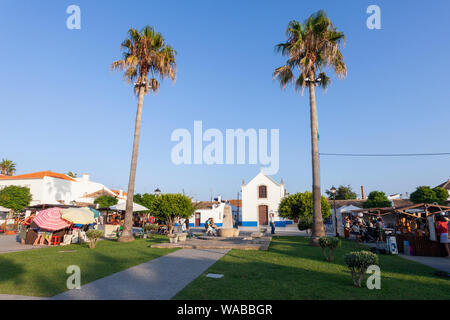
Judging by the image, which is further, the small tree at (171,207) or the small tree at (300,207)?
the small tree at (300,207)

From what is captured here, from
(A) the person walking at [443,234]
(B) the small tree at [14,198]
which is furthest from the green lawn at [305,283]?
(B) the small tree at [14,198]

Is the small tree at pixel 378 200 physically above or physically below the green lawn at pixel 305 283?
above

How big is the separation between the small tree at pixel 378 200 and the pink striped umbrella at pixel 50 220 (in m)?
39.8

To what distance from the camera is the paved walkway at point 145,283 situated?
4878 mm

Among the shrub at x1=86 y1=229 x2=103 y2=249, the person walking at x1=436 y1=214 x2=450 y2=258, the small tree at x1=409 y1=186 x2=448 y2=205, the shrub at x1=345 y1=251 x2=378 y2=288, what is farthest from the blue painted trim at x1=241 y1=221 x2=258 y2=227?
the shrub at x1=345 y1=251 x2=378 y2=288

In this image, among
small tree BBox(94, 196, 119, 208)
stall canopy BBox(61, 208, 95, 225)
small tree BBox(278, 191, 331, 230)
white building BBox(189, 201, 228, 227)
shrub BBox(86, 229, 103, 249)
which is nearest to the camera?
shrub BBox(86, 229, 103, 249)

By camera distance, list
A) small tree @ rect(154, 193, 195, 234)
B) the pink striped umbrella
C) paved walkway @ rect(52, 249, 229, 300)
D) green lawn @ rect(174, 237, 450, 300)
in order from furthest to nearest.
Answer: small tree @ rect(154, 193, 195, 234), the pink striped umbrella, green lawn @ rect(174, 237, 450, 300), paved walkway @ rect(52, 249, 229, 300)

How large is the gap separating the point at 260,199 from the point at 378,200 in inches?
695

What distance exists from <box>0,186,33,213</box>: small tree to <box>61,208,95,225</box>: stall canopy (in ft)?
89.1

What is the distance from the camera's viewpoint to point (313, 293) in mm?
5141

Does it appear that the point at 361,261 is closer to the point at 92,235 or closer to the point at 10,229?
the point at 92,235

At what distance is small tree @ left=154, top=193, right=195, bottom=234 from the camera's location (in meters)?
21.4

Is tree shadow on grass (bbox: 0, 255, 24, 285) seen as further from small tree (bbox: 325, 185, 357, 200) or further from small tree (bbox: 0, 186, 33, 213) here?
small tree (bbox: 325, 185, 357, 200)

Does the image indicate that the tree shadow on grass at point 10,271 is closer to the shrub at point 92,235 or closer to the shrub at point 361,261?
the shrub at point 92,235
